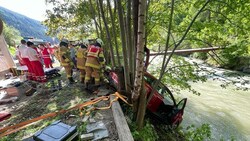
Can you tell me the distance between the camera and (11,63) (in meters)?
11.0

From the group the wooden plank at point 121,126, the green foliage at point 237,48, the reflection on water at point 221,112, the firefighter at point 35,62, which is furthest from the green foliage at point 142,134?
the firefighter at point 35,62

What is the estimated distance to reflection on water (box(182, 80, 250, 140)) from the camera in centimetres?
670

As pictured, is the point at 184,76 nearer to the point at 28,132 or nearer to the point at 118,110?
the point at 118,110

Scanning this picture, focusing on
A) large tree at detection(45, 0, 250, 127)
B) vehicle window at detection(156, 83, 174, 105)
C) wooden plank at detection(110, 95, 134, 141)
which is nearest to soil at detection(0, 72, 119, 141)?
wooden plank at detection(110, 95, 134, 141)

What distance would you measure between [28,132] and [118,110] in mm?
1932

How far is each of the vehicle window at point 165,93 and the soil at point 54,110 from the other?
5.13 feet

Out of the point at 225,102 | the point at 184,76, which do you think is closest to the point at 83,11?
the point at 184,76

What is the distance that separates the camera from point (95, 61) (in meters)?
5.21

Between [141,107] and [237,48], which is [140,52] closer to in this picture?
[141,107]

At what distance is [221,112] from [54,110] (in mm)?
Result: 7771

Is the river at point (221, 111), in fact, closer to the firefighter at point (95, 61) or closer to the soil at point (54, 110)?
the firefighter at point (95, 61)

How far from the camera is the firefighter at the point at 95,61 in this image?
16.7ft

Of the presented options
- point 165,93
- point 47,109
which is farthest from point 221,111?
point 47,109

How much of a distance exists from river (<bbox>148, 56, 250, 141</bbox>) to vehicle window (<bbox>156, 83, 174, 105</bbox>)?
1.44 metres
